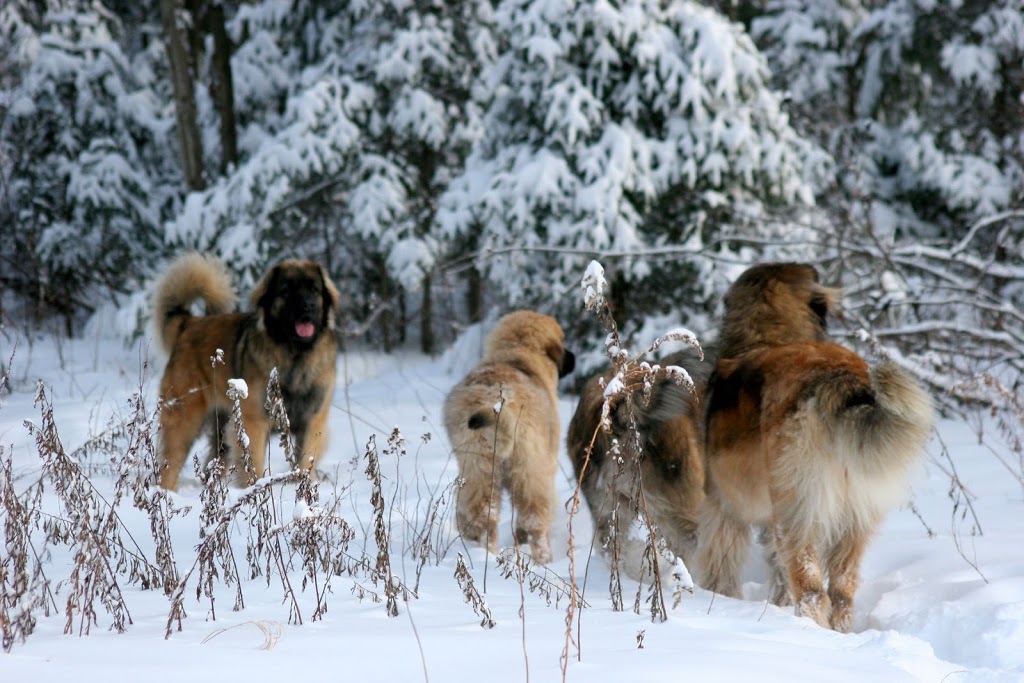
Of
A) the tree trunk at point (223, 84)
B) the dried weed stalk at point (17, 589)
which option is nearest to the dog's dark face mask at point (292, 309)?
the dried weed stalk at point (17, 589)

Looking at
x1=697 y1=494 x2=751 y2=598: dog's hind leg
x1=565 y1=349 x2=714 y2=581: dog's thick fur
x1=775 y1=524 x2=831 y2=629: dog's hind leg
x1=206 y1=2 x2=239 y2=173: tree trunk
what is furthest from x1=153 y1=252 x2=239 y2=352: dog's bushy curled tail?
x1=206 y1=2 x2=239 y2=173: tree trunk

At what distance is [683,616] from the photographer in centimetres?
344

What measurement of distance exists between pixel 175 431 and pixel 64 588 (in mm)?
4016

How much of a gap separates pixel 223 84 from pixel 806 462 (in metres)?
13.8

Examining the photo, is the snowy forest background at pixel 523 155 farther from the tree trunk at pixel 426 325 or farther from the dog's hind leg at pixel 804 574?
the dog's hind leg at pixel 804 574

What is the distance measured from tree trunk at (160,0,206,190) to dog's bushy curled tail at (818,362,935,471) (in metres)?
13.1

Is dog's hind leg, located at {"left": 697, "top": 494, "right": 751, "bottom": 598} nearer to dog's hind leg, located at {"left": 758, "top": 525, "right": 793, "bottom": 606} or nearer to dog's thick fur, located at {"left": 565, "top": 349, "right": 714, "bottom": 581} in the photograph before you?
dog's hind leg, located at {"left": 758, "top": 525, "right": 793, "bottom": 606}

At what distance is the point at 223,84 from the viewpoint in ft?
50.4

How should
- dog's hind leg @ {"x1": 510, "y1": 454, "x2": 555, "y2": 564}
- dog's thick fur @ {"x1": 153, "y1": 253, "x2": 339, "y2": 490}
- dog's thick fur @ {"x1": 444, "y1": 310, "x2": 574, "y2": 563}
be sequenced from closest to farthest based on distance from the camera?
dog's thick fur @ {"x1": 444, "y1": 310, "x2": 574, "y2": 563} → dog's hind leg @ {"x1": 510, "y1": 454, "x2": 555, "y2": 564} → dog's thick fur @ {"x1": 153, "y1": 253, "x2": 339, "y2": 490}

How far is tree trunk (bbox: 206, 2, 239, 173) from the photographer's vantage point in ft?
50.2

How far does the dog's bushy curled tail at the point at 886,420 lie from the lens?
3.59 meters

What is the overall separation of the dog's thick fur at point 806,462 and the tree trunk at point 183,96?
12049 mm

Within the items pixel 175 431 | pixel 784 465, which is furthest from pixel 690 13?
pixel 784 465

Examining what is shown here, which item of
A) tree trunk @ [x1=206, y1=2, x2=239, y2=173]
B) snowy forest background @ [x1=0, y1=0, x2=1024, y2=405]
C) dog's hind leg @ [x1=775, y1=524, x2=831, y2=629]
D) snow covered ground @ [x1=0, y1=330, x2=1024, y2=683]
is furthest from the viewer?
tree trunk @ [x1=206, y1=2, x2=239, y2=173]
